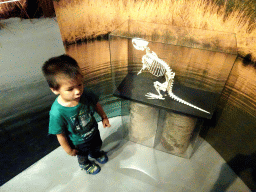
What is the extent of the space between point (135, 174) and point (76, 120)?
79cm

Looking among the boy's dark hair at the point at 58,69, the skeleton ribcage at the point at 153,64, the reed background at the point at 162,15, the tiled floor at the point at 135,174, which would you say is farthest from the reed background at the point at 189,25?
the boy's dark hair at the point at 58,69

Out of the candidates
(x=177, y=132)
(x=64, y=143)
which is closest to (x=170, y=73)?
(x=177, y=132)

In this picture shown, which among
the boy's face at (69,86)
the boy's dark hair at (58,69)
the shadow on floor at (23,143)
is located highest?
the boy's dark hair at (58,69)

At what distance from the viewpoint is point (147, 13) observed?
4.36ft

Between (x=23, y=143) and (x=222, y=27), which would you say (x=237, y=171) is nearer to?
(x=222, y=27)

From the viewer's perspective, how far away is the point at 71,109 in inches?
41.5

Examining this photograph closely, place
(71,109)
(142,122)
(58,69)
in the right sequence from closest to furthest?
(58,69) < (71,109) < (142,122)

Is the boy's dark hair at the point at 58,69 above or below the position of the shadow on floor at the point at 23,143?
above

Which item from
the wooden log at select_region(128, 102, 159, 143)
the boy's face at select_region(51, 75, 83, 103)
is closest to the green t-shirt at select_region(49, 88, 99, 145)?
the boy's face at select_region(51, 75, 83, 103)

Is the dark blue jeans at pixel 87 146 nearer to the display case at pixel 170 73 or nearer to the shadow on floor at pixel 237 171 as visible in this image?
the display case at pixel 170 73

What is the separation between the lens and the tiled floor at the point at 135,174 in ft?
4.93

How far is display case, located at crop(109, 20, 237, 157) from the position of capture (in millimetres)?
1258

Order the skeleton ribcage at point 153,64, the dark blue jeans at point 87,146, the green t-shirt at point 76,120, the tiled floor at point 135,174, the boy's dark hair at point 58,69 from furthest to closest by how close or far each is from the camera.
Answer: the tiled floor at point 135,174 → the skeleton ribcage at point 153,64 → the dark blue jeans at point 87,146 → the green t-shirt at point 76,120 → the boy's dark hair at point 58,69

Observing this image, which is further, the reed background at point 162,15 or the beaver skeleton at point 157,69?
the beaver skeleton at point 157,69
